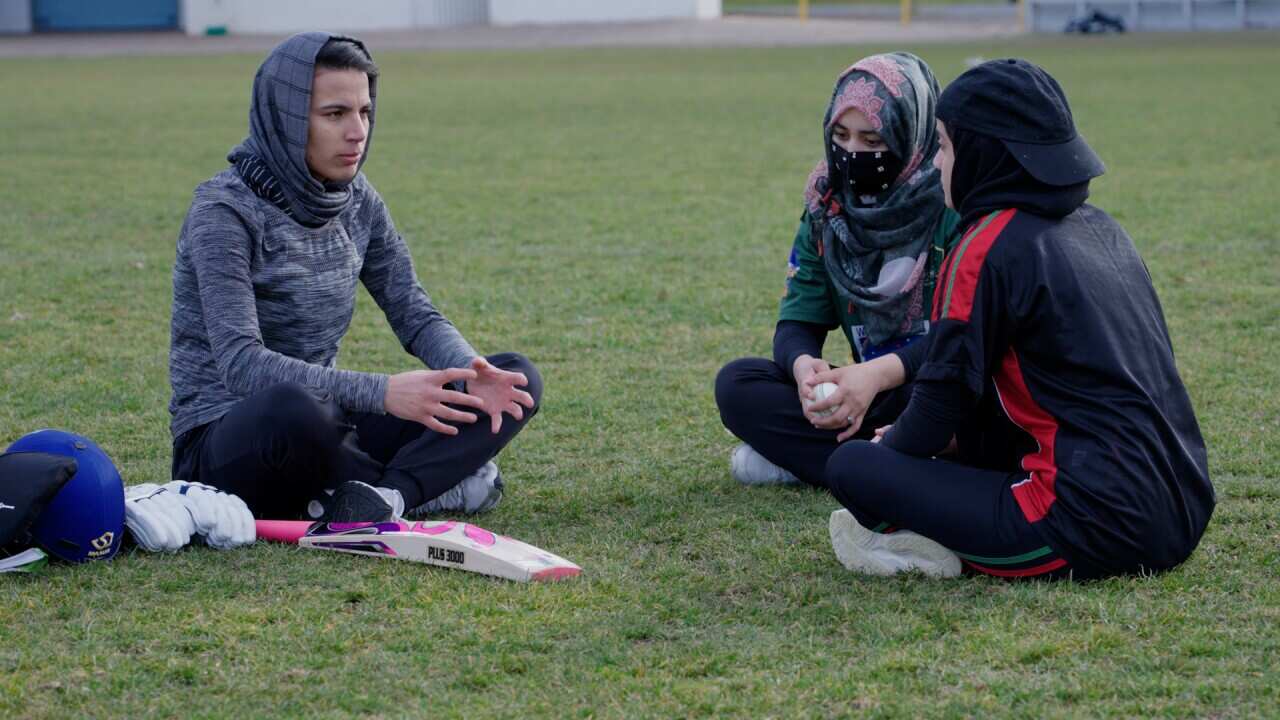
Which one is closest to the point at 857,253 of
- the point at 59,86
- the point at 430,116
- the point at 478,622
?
the point at 478,622

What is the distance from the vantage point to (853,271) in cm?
438

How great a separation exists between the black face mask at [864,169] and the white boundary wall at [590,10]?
3999cm

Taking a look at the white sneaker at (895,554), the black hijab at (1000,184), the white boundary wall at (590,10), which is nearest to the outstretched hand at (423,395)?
the white sneaker at (895,554)

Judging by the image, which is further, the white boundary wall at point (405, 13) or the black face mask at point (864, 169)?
the white boundary wall at point (405, 13)

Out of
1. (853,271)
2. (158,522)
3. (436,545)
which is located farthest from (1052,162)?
(158,522)

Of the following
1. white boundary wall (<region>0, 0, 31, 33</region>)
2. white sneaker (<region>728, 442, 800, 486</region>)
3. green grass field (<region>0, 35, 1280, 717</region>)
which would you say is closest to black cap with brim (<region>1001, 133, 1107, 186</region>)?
green grass field (<region>0, 35, 1280, 717</region>)

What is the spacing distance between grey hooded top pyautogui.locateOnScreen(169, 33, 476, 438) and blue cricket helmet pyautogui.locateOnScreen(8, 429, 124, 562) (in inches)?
15.3

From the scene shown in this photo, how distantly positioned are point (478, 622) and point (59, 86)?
21.5 meters

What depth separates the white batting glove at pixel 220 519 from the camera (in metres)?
3.90

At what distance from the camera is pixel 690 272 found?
8.06m

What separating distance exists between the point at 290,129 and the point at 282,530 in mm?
1021

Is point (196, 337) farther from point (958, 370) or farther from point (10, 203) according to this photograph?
point (10, 203)

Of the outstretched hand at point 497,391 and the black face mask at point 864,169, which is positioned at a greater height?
the black face mask at point 864,169

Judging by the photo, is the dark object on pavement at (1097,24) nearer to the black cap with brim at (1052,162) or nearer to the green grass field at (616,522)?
the green grass field at (616,522)
